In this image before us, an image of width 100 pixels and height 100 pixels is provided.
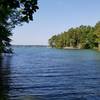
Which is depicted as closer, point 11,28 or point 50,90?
point 50,90

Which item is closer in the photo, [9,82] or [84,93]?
[84,93]

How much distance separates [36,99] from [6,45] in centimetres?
6439

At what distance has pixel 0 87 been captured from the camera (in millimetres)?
32750

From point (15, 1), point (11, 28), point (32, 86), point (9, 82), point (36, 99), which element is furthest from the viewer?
point (11, 28)

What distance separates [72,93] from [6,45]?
202 ft

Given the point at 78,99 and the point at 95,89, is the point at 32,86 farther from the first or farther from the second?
the point at 78,99

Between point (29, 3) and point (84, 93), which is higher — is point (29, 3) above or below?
above

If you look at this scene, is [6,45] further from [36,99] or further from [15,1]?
[15,1]

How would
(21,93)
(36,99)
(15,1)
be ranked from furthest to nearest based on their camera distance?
(21,93)
(36,99)
(15,1)

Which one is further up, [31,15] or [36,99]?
[31,15]

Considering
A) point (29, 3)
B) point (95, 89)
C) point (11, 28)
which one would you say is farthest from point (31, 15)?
point (11, 28)

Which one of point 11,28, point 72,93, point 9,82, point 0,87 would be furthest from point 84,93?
point 11,28

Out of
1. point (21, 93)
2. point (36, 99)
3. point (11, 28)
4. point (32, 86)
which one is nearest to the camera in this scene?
point (36, 99)

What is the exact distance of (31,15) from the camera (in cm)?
2070
